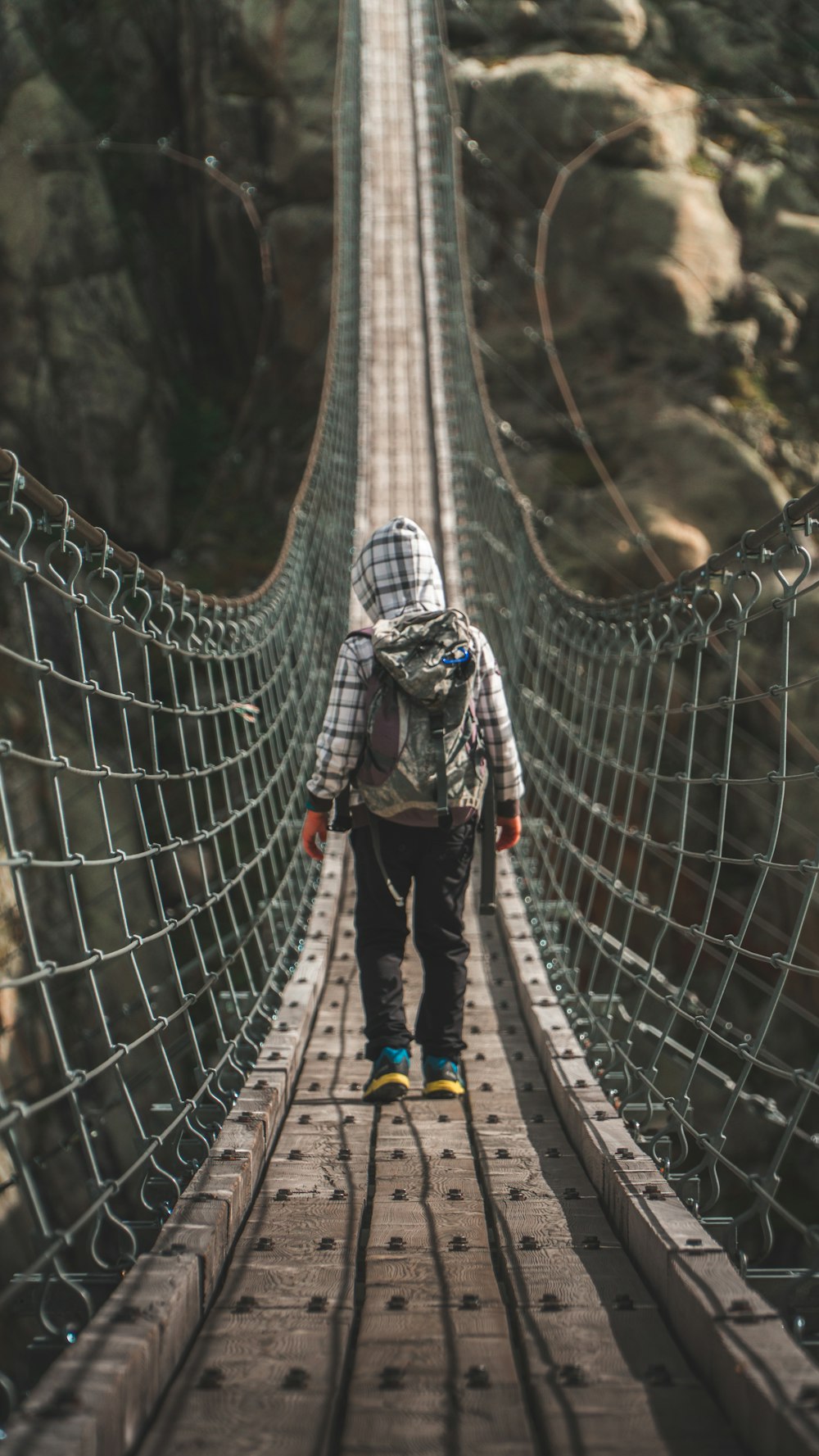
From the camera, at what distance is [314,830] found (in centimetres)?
189

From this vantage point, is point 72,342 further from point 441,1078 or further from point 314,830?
point 441,1078

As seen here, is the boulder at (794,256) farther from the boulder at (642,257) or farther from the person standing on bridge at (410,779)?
the person standing on bridge at (410,779)

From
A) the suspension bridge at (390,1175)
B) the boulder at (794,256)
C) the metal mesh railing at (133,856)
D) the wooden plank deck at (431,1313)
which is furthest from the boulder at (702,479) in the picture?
the wooden plank deck at (431,1313)

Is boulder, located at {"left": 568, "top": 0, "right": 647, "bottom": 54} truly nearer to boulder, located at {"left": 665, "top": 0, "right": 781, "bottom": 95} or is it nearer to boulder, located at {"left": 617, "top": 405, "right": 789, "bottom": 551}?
boulder, located at {"left": 665, "top": 0, "right": 781, "bottom": 95}

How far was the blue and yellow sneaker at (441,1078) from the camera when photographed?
6.12ft

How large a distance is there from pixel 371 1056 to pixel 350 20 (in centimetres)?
873

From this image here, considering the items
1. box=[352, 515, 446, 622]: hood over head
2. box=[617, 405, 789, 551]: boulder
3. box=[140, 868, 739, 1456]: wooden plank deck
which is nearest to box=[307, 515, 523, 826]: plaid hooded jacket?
box=[352, 515, 446, 622]: hood over head

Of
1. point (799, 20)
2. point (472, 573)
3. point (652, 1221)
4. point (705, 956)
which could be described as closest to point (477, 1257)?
point (652, 1221)

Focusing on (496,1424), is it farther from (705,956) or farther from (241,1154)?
(705,956)

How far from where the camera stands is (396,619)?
5.92 feet

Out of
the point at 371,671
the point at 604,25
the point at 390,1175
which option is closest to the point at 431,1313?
the point at 390,1175

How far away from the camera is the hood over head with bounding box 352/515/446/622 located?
75.2 inches

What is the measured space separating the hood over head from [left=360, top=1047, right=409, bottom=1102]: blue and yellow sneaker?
688 millimetres

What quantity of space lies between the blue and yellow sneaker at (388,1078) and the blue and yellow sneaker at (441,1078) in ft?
0.12
